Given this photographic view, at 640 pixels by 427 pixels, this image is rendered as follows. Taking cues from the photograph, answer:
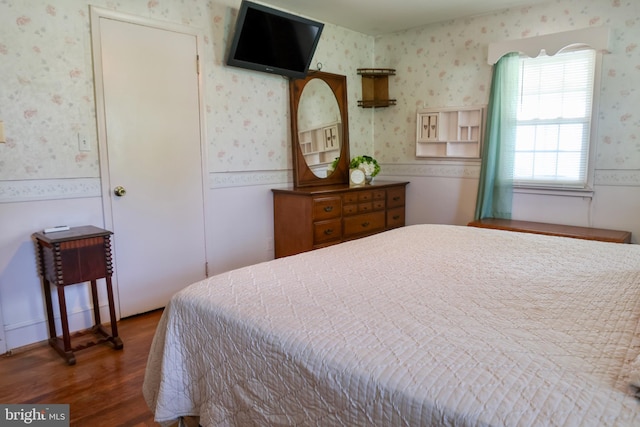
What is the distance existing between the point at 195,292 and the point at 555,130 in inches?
126

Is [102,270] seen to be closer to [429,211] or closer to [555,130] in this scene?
[429,211]

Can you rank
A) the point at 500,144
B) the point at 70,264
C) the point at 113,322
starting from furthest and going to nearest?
the point at 500,144 → the point at 113,322 → the point at 70,264

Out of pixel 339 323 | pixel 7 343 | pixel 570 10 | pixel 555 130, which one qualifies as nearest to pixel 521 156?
pixel 555 130

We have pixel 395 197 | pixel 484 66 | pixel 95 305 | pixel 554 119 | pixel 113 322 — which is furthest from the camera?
pixel 395 197

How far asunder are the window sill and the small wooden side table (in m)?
3.20

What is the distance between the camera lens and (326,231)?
12.0 ft

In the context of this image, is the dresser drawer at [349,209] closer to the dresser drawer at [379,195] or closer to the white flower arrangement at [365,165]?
the dresser drawer at [379,195]

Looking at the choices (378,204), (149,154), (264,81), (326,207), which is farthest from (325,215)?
(149,154)

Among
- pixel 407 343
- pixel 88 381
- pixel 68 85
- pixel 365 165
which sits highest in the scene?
pixel 68 85

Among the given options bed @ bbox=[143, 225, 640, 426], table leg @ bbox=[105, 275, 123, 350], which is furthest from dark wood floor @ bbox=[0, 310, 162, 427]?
bed @ bbox=[143, 225, 640, 426]

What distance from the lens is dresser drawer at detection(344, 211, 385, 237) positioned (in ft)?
12.6

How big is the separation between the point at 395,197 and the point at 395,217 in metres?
0.21

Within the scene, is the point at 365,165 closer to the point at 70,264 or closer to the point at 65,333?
the point at 70,264

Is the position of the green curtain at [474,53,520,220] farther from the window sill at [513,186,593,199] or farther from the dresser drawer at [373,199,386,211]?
the dresser drawer at [373,199,386,211]
